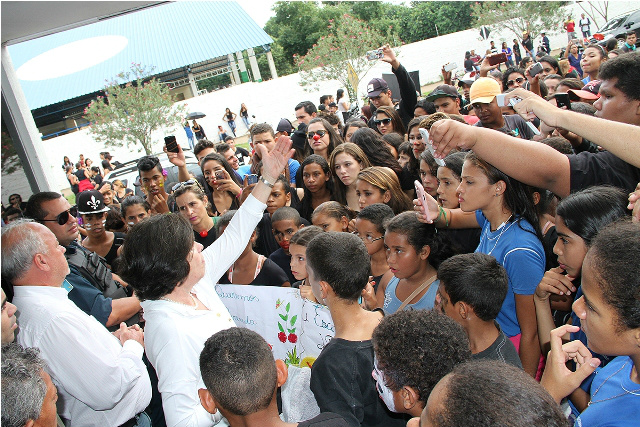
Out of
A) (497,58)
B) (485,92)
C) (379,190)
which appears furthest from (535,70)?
(379,190)

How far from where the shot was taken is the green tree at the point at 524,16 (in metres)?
27.5

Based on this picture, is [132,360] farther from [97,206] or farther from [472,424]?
[97,206]

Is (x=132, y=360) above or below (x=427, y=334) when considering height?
below

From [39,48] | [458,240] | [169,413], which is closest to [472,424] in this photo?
[169,413]

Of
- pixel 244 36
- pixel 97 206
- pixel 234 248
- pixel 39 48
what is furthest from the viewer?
pixel 244 36

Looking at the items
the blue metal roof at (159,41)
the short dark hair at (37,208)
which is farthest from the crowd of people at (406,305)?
the blue metal roof at (159,41)

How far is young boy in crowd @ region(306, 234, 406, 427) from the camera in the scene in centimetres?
205

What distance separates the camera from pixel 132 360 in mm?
2586

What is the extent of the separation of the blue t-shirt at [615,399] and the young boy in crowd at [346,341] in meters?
0.82

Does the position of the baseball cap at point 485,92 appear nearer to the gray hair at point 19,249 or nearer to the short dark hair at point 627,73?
the short dark hair at point 627,73

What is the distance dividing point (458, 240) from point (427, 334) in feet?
6.18

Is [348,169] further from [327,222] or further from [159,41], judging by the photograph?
[159,41]

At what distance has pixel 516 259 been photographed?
2.51 m

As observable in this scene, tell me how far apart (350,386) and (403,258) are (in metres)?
1.07
